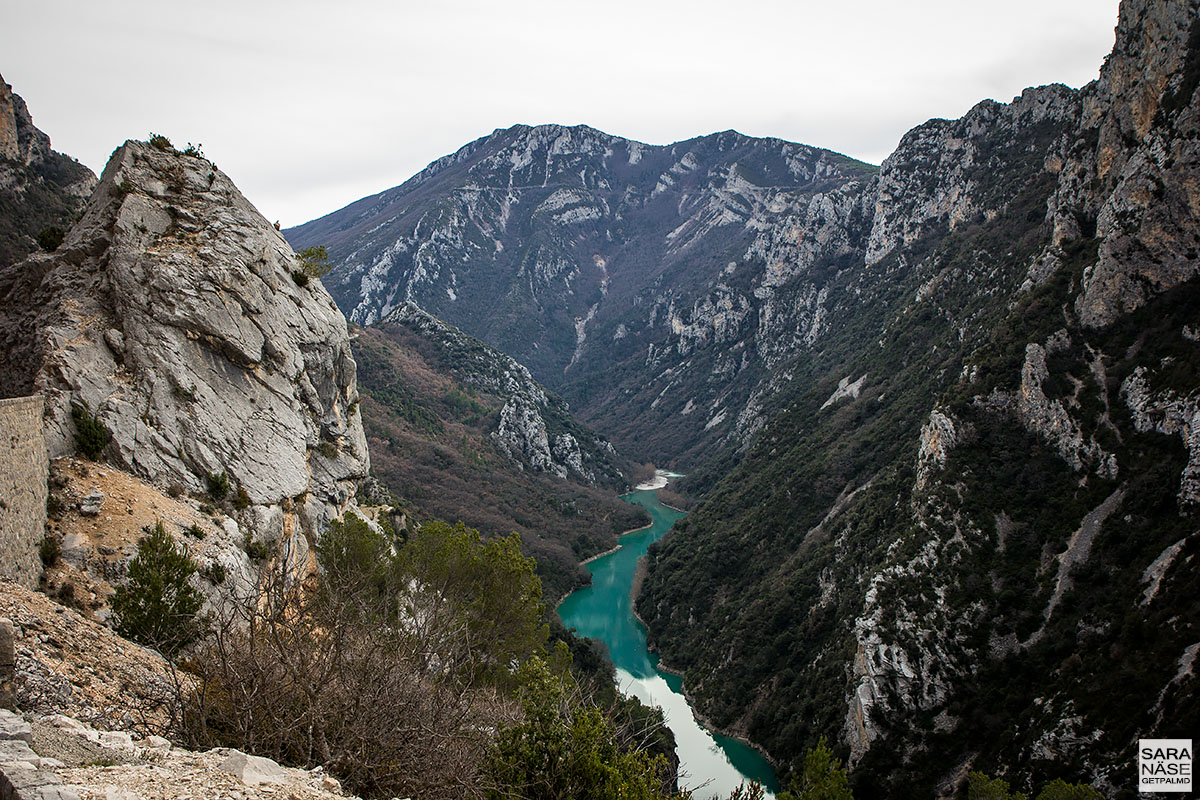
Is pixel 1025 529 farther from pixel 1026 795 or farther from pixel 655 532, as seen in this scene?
pixel 655 532

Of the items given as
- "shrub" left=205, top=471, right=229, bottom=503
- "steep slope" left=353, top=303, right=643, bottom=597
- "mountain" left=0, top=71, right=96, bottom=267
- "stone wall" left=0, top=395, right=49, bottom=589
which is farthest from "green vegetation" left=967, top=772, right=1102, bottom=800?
"mountain" left=0, top=71, right=96, bottom=267

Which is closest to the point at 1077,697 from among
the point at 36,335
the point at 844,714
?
the point at 844,714

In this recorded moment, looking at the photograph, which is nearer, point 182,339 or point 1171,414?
point 182,339

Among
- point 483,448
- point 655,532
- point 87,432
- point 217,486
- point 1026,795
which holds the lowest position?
point 655,532

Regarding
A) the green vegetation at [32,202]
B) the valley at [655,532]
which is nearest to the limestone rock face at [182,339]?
the valley at [655,532]

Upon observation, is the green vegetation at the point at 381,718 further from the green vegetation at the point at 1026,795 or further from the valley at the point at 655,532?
the green vegetation at the point at 1026,795

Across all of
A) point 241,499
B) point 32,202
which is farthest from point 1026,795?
point 32,202
